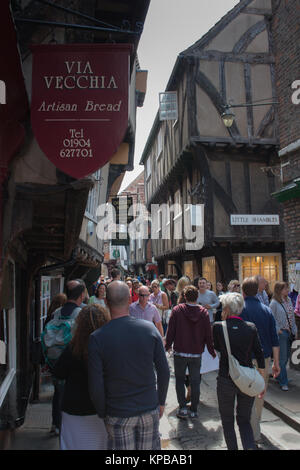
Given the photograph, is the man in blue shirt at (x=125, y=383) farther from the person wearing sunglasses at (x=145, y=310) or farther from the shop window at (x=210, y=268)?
the shop window at (x=210, y=268)

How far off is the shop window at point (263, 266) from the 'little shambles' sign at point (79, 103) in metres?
11.4

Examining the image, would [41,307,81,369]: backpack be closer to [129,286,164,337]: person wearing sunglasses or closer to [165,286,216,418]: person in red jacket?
[165,286,216,418]: person in red jacket

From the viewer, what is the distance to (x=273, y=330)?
4.43 metres

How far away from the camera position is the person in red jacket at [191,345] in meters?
4.98

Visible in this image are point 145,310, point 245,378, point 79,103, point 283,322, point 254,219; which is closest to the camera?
point 79,103

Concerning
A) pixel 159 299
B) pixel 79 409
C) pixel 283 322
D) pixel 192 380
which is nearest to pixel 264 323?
pixel 192 380

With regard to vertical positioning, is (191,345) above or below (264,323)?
below

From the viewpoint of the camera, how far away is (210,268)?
569 inches

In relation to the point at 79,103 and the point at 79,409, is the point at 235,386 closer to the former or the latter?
Answer: the point at 79,409

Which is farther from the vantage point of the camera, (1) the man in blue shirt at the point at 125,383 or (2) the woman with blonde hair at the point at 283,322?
(2) the woman with blonde hair at the point at 283,322

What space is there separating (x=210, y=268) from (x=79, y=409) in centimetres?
1204

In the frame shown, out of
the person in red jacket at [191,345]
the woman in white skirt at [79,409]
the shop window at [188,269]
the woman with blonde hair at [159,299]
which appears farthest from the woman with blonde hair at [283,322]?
the shop window at [188,269]

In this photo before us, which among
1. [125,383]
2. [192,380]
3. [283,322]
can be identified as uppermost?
[125,383]
